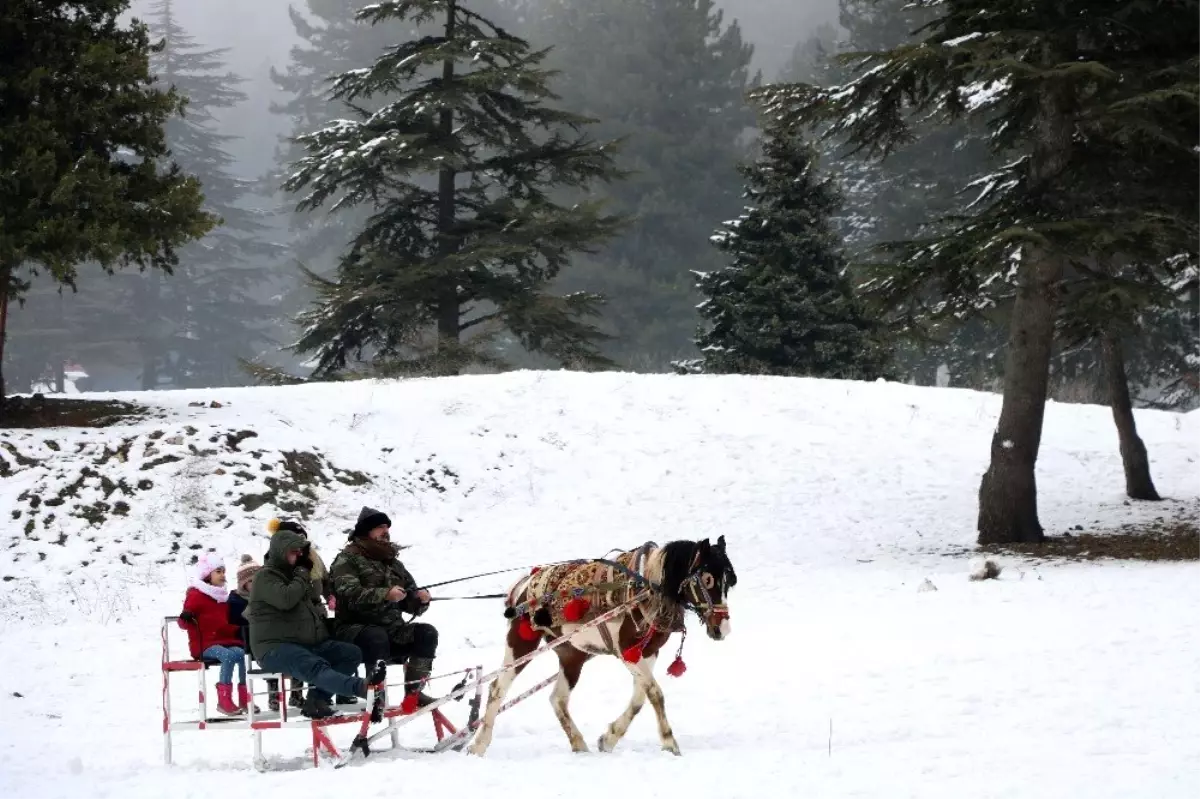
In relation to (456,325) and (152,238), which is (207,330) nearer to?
(456,325)

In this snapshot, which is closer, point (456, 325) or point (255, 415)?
point (255, 415)

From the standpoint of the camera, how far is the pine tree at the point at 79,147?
677 inches

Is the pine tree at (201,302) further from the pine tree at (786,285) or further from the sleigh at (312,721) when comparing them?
the sleigh at (312,721)

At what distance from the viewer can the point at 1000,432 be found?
55.9 feet

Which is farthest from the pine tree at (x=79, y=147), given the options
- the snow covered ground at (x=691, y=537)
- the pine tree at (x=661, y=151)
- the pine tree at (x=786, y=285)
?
the pine tree at (x=661, y=151)

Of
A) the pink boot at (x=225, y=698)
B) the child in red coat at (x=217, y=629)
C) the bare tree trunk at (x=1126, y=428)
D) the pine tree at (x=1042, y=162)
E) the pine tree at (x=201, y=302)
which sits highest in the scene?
the pine tree at (x=201, y=302)

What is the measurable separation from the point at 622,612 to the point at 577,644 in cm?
47

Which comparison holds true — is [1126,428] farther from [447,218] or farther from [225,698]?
[447,218]

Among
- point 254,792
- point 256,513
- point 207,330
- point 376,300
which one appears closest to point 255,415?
Result: point 256,513

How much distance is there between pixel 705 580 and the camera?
8.34 metres

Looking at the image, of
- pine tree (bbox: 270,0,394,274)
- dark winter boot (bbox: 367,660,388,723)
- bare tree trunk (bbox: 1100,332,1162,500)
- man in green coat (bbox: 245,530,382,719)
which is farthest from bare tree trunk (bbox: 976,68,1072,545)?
pine tree (bbox: 270,0,394,274)

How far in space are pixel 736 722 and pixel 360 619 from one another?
332 cm

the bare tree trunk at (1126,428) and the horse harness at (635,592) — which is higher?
the bare tree trunk at (1126,428)

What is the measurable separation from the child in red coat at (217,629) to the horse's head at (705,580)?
11.9ft
